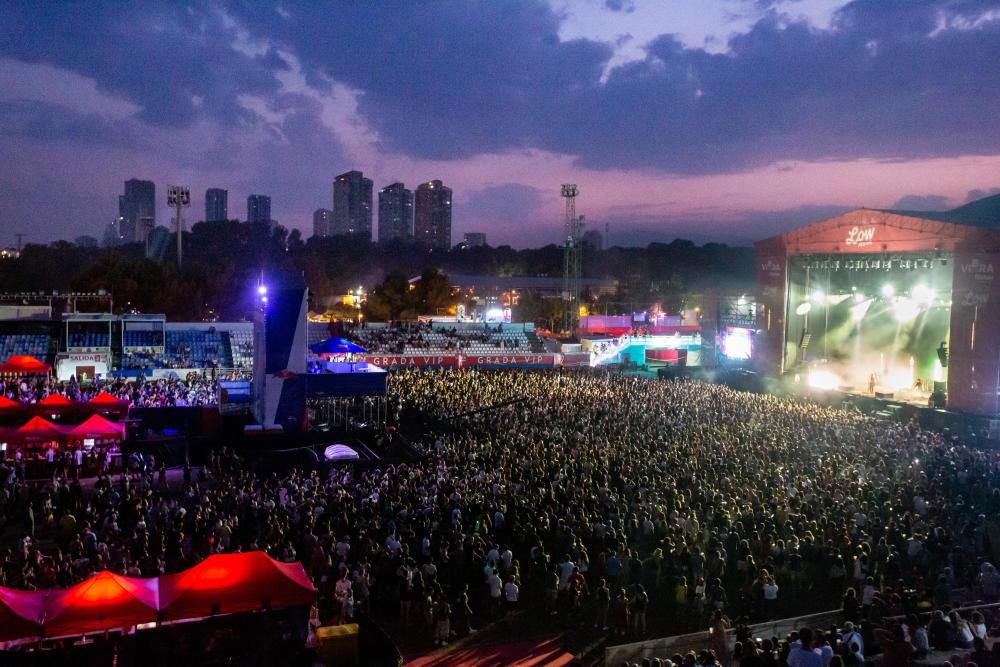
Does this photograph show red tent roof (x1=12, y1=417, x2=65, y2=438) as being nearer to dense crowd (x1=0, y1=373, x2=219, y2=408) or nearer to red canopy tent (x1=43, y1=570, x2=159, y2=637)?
dense crowd (x1=0, y1=373, x2=219, y2=408)

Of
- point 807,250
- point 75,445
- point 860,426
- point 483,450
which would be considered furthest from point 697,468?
point 807,250

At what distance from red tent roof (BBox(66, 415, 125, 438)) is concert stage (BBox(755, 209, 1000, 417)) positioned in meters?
23.8

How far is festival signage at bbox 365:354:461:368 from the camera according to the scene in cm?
3619

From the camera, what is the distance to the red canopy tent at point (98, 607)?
6.62m

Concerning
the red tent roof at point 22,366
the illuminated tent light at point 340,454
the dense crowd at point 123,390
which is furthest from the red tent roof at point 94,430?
the red tent roof at point 22,366

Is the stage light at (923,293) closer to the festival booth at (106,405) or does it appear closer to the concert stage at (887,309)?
Answer: the concert stage at (887,309)

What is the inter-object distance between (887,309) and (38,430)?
93.8 feet

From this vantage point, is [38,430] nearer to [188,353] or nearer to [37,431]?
[37,431]

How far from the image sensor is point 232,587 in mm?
7348

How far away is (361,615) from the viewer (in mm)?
8266

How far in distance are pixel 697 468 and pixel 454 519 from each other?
553 cm

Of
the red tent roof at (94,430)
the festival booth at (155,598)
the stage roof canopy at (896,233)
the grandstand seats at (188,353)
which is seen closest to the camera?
the festival booth at (155,598)

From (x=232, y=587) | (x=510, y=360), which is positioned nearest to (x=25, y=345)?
(x=510, y=360)

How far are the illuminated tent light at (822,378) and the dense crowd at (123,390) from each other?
22.1 meters
